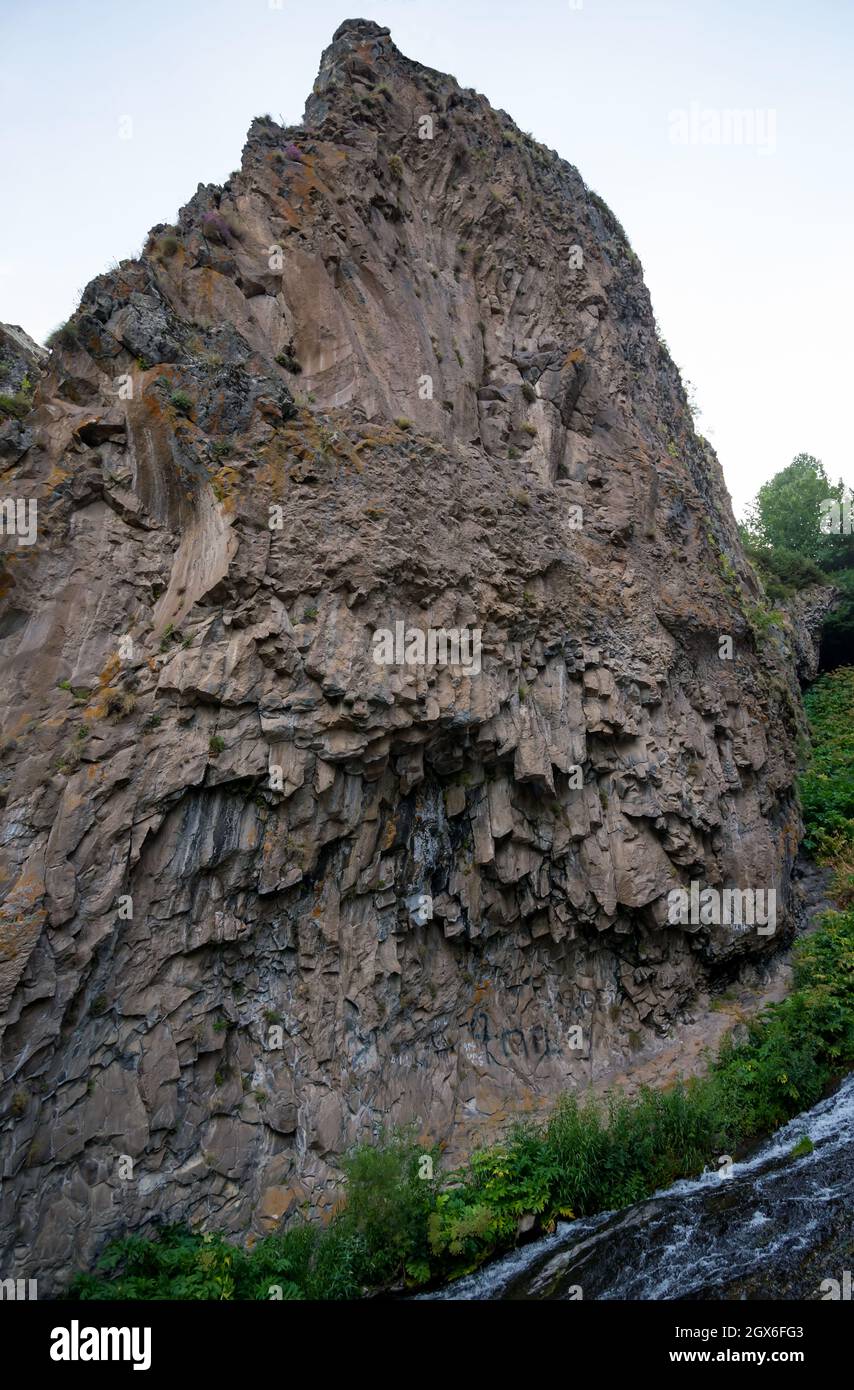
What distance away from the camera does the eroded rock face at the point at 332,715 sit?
33.0 feet

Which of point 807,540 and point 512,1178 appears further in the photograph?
point 807,540

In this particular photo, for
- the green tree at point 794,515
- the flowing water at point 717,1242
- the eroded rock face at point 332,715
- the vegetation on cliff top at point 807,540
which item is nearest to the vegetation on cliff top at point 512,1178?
the flowing water at point 717,1242

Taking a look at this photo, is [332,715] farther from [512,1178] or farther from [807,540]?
[807,540]

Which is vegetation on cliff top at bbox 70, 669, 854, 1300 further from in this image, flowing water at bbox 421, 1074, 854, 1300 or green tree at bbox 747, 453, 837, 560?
green tree at bbox 747, 453, 837, 560

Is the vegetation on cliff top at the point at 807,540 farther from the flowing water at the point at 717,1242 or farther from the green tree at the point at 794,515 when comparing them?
the flowing water at the point at 717,1242

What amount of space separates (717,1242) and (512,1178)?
295 cm

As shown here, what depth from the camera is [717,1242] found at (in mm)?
9312

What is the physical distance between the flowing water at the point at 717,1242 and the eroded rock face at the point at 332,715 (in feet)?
8.83

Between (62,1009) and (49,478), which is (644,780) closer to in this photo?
(62,1009)

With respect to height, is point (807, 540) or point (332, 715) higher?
point (807, 540)

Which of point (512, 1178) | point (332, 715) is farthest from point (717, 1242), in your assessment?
point (332, 715)

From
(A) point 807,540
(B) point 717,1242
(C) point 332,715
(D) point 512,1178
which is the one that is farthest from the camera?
(A) point 807,540

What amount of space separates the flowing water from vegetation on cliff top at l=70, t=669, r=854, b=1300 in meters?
0.40

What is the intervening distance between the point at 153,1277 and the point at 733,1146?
27.6 ft
